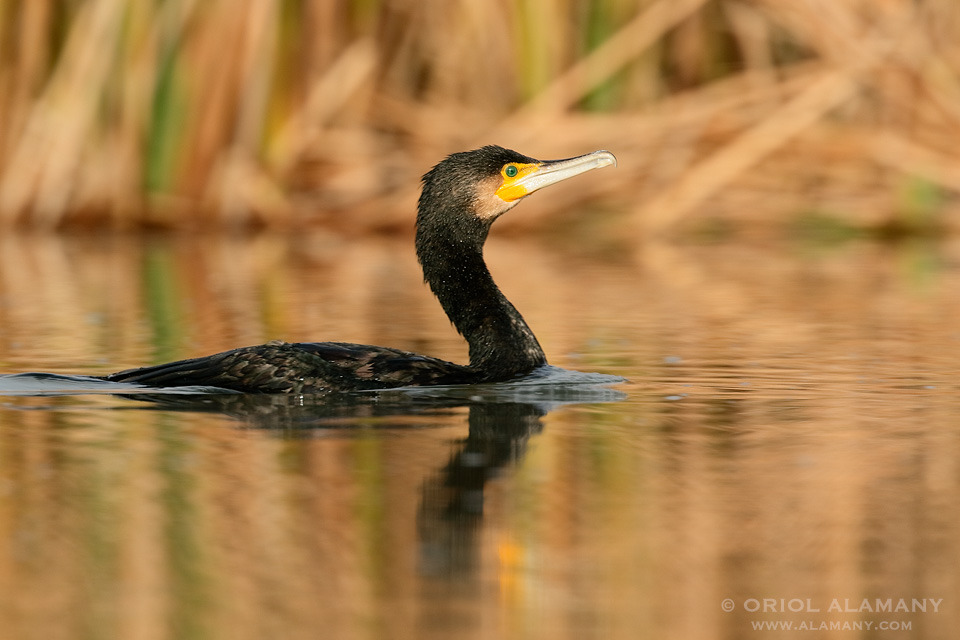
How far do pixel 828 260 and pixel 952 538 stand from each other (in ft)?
28.5

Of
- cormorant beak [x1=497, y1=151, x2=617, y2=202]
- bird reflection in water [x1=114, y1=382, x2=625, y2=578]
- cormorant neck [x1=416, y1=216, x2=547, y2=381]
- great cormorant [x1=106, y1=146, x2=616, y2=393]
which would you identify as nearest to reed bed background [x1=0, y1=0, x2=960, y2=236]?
cormorant beak [x1=497, y1=151, x2=617, y2=202]

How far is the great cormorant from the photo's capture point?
570cm

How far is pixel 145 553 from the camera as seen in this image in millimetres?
3236

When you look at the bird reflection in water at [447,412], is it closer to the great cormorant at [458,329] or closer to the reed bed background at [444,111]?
the great cormorant at [458,329]

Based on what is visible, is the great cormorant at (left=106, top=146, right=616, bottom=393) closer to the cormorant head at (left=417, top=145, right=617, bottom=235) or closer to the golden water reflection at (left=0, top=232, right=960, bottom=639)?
the cormorant head at (left=417, top=145, right=617, bottom=235)

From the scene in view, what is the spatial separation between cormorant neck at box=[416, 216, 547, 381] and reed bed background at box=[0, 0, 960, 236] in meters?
6.05

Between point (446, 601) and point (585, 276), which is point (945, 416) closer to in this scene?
point (446, 601)

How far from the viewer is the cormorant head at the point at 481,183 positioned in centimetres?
660

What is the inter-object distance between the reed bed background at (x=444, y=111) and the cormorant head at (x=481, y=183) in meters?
5.83

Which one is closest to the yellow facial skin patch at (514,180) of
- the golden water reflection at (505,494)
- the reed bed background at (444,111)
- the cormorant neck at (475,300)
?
the cormorant neck at (475,300)

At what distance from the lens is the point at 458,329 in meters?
6.39

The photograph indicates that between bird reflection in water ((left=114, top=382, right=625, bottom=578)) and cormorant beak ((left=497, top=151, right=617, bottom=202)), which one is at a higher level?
cormorant beak ((left=497, top=151, right=617, bottom=202))

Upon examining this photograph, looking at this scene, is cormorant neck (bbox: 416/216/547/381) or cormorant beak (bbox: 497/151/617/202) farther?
cormorant beak (bbox: 497/151/617/202)

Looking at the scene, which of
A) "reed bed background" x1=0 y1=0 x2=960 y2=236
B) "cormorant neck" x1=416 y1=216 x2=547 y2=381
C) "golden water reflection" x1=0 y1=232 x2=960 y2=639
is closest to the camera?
"golden water reflection" x1=0 y1=232 x2=960 y2=639
